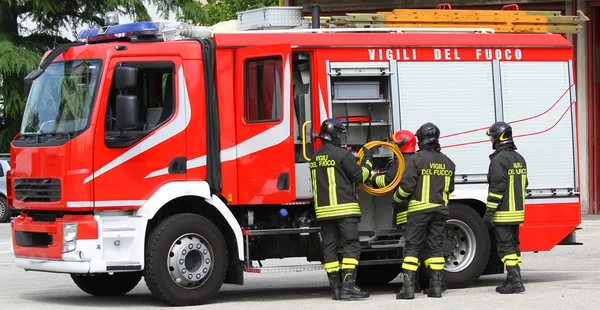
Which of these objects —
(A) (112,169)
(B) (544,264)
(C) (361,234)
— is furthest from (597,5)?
(A) (112,169)

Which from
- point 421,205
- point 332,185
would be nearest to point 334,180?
point 332,185

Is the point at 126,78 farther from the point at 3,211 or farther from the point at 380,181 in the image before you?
the point at 3,211

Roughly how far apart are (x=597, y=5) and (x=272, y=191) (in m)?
14.6

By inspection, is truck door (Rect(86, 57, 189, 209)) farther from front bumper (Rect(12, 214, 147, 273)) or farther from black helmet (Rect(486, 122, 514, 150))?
black helmet (Rect(486, 122, 514, 150))

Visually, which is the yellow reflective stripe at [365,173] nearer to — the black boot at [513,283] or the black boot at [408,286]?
the black boot at [408,286]

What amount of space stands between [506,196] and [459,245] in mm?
895

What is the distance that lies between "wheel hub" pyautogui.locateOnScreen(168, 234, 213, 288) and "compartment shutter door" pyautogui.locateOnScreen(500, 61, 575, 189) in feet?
12.2

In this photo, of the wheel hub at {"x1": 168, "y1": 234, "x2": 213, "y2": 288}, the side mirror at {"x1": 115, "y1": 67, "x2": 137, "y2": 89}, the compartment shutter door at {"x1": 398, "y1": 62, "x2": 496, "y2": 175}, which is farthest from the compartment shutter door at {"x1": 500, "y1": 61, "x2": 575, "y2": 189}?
the side mirror at {"x1": 115, "y1": 67, "x2": 137, "y2": 89}

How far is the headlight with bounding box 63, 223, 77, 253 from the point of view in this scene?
1091cm

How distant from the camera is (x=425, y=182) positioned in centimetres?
1158

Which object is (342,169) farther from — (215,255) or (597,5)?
(597,5)

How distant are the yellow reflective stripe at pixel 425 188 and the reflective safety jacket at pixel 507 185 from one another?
742 mm

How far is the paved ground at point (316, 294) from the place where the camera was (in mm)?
11070

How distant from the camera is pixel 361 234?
12094 mm
